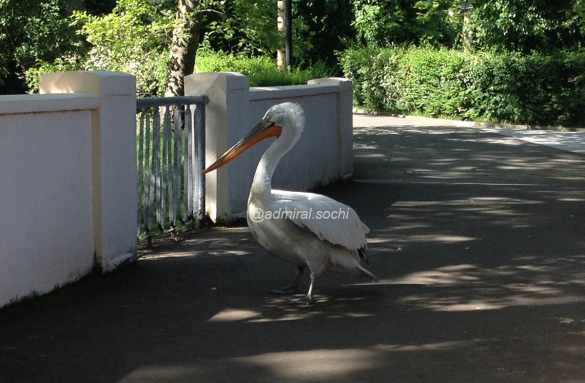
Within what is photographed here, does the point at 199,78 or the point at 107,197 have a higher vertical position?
the point at 199,78

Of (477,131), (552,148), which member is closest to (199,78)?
(552,148)

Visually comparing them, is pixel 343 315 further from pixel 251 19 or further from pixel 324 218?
pixel 251 19

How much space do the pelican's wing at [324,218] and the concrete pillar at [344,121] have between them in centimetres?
809

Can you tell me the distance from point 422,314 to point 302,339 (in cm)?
110

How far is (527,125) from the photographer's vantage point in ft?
95.7

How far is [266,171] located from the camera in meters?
7.64

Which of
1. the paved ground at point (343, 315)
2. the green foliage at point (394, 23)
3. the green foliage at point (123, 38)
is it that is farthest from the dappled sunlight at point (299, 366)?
the green foliage at point (394, 23)

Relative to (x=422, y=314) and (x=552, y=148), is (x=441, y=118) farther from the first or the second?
(x=422, y=314)

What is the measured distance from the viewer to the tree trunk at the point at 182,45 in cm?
1820

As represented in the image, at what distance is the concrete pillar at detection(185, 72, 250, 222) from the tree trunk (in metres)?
6.93

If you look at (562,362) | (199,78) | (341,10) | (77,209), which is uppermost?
(341,10)

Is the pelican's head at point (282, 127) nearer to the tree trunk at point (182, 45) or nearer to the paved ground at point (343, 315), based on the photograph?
the paved ground at point (343, 315)

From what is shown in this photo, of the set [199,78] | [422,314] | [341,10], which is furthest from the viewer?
[341,10]

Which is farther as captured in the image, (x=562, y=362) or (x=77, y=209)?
(x=77, y=209)
